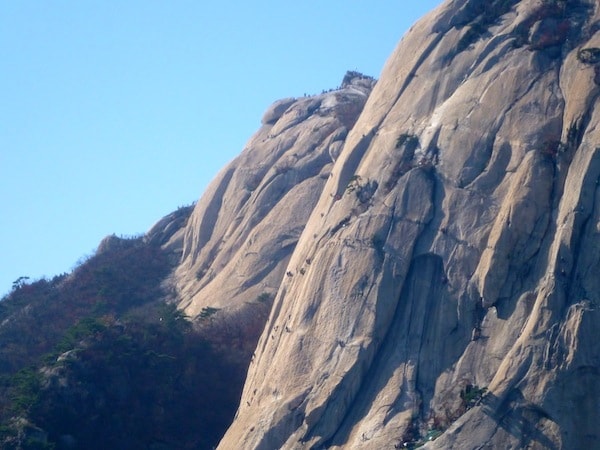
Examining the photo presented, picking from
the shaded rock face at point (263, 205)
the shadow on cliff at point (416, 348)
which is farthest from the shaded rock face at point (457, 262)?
the shaded rock face at point (263, 205)

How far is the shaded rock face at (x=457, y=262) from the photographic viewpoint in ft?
86.7

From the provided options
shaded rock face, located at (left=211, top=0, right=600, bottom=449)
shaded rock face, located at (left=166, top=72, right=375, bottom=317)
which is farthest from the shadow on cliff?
shaded rock face, located at (left=166, top=72, right=375, bottom=317)

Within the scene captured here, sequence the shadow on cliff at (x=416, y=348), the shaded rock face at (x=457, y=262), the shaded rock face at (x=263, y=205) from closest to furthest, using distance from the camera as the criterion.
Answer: the shaded rock face at (x=457, y=262) → the shadow on cliff at (x=416, y=348) → the shaded rock face at (x=263, y=205)

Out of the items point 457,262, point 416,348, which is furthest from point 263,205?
point 416,348

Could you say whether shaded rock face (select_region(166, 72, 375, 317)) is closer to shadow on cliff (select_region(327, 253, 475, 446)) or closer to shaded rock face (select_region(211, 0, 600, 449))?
shaded rock face (select_region(211, 0, 600, 449))

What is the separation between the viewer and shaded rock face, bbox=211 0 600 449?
26.4 m

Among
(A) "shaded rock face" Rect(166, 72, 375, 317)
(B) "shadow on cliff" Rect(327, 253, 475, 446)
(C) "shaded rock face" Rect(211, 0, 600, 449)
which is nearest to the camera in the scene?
(C) "shaded rock face" Rect(211, 0, 600, 449)

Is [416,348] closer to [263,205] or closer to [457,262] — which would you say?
[457,262]

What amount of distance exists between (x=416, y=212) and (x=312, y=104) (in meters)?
25.2

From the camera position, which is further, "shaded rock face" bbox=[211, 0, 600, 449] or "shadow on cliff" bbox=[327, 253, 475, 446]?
"shadow on cliff" bbox=[327, 253, 475, 446]

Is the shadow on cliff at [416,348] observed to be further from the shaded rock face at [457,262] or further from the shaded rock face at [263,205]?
the shaded rock face at [263,205]

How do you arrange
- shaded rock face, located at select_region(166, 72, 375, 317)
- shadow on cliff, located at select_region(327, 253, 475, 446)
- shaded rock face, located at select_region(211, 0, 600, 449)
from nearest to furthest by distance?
shaded rock face, located at select_region(211, 0, 600, 449), shadow on cliff, located at select_region(327, 253, 475, 446), shaded rock face, located at select_region(166, 72, 375, 317)

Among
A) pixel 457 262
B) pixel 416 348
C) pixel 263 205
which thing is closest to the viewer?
pixel 416 348

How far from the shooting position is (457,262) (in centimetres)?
3002
